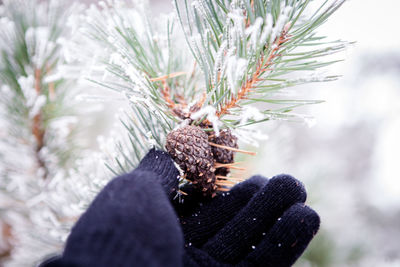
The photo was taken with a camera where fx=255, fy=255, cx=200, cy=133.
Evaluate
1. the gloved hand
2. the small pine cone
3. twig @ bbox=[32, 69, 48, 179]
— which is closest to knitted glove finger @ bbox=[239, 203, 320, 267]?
the gloved hand

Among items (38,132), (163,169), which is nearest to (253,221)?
(163,169)

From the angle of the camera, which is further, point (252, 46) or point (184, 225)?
point (184, 225)

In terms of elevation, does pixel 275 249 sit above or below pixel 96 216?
below

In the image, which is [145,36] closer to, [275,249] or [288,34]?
[288,34]

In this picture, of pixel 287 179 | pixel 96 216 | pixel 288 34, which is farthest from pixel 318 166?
pixel 96 216

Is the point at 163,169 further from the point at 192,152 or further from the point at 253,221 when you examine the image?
the point at 253,221

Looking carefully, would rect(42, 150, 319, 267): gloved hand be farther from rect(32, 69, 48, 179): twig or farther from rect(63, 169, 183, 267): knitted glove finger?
rect(32, 69, 48, 179): twig
